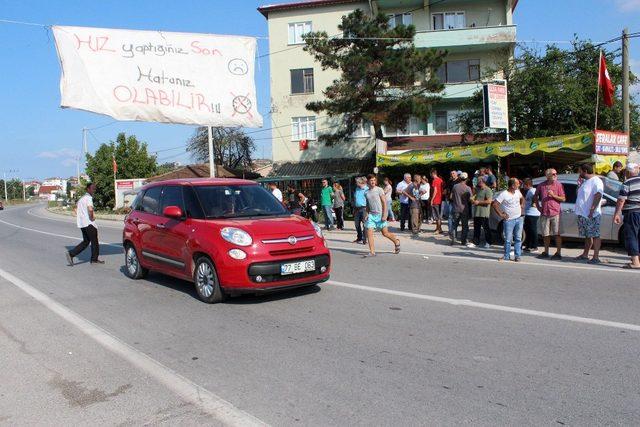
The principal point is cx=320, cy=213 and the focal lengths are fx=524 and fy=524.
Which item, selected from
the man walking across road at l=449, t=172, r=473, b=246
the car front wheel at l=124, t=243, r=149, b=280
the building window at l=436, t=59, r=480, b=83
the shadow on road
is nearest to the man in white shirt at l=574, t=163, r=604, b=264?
the man walking across road at l=449, t=172, r=473, b=246

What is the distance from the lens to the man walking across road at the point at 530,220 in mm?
11656

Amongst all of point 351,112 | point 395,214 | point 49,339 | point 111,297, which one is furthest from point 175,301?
point 351,112

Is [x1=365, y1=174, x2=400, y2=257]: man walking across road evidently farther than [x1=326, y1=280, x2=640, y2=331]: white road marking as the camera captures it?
Yes

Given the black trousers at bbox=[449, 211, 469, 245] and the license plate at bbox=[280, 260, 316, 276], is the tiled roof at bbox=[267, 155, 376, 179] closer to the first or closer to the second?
the black trousers at bbox=[449, 211, 469, 245]

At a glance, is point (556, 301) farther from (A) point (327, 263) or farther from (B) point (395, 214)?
(B) point (395, 214)

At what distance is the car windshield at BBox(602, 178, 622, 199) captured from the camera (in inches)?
447

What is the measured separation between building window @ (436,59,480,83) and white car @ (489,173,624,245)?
23.7m

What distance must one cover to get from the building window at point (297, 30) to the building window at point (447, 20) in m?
8.82

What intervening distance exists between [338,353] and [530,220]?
8.23 m

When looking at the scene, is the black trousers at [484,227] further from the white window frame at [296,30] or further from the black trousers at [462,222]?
the white window frame at [296,30]

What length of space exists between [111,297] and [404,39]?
2344 centimetres

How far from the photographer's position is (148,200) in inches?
357

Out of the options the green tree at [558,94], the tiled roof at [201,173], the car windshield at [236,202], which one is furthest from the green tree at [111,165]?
the car windshield at [236,202]

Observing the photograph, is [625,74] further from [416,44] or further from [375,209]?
[416,44]
